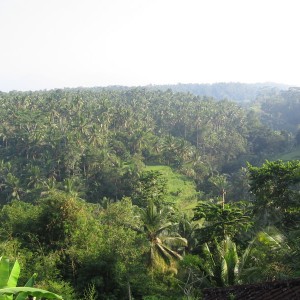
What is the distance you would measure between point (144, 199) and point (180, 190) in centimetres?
1697

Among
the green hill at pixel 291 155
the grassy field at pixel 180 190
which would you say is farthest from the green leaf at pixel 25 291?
the green hill at pixel 291 155

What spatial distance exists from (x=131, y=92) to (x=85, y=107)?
51.5m

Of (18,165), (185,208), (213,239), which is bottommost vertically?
(185,208)

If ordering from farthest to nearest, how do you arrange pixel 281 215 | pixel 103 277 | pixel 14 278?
pixel 281 215
pixel 103 277
pixel 14 278

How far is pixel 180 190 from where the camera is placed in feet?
202

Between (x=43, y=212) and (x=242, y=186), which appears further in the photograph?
(x=242, y=186)

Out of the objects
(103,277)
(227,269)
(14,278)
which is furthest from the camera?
(103,277)

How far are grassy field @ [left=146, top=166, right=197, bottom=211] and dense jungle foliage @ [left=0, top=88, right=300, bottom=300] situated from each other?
0.90 feet

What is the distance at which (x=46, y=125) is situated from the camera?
76.6 m

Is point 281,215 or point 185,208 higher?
point 281,215

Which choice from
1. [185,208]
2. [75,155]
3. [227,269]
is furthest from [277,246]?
[75,155]

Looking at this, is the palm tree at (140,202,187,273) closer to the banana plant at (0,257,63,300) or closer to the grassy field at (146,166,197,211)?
the banana plant at (0,257,63,300)

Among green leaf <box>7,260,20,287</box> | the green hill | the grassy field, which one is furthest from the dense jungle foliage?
green leaf <box>7,260,20,287</box>

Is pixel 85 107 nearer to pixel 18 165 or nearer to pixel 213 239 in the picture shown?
pixel 18 165
